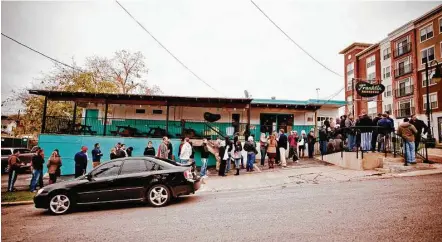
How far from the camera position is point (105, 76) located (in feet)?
102

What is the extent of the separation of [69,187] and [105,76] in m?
26.5

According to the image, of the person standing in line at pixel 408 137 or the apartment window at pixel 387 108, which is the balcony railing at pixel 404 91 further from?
the person standing in line at pixel 408 137

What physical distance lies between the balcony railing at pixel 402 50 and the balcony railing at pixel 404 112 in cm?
714

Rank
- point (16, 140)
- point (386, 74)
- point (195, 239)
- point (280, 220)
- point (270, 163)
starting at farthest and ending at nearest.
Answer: point (386, 74) < point (16, 140) < point (270, 163) < point (280, 220) < point (195, 239)

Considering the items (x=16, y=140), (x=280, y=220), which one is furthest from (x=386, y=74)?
(x=16, y=140)

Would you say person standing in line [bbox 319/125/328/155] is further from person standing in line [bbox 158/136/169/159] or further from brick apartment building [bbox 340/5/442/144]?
brick apartment building [bbox 340/5/442/144]

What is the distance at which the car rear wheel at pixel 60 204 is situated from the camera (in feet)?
23.7

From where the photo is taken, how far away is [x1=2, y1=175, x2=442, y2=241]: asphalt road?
176 inches

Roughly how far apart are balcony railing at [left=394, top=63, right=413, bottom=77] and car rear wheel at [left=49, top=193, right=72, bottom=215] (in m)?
38.5

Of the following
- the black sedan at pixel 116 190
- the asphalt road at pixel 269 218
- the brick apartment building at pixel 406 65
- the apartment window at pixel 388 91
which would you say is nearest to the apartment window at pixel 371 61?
the brick apartment building at pixel 406 65

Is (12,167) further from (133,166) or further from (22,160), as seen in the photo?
(22,160)

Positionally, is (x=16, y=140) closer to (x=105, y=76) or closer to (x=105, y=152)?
(x=105, y=76)

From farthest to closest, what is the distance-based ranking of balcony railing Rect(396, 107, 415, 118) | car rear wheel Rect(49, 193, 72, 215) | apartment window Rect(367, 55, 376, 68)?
apartment window Rect(367, 55, 376, 68), balcony railing Rect(396, 107, 415, 118), car rear wheel Rect(49, 193, 72, 215)

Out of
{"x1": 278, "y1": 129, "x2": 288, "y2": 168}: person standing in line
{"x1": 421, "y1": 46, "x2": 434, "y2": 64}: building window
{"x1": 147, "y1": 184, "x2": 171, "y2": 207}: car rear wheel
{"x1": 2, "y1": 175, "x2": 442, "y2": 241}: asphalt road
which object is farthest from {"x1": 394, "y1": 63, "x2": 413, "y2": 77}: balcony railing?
{"x1": 147, "y1": 184, "x2": 171, "y2": 207}: car rear wheel
